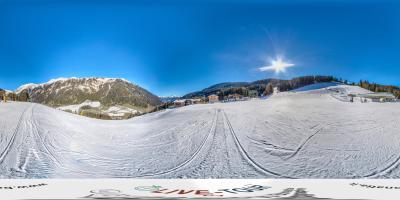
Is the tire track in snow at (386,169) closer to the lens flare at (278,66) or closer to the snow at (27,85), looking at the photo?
the lens flare at (278,66)

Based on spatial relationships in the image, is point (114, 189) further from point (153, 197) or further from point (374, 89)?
point (374, 89)

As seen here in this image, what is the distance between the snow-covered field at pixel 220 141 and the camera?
754cm

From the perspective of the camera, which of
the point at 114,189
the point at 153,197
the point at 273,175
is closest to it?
the point at 153,197

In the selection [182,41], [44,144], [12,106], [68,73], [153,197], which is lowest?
[153,197]

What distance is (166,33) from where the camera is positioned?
8.05 meters

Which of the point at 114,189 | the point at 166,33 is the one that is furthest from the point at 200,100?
the point at 114,189

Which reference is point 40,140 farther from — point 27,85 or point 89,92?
point 89,92

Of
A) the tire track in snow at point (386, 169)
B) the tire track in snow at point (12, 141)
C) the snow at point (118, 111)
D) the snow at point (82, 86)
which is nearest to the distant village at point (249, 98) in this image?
the snow at point (118, 111)

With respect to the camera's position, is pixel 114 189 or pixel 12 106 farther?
pixel 12 106

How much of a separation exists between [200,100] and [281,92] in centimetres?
125

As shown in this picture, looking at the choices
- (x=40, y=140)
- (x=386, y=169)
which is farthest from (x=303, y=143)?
(x=40, y=140)

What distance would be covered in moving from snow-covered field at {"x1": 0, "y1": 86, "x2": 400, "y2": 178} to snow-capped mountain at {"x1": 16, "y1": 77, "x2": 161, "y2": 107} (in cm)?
20

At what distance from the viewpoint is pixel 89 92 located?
7.93 meters

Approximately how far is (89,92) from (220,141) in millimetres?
2118
